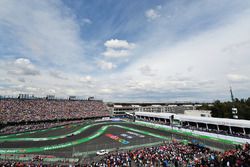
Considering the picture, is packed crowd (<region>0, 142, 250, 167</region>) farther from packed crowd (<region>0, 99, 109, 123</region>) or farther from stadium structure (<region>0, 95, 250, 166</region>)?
packed crowd (<region>0, 99, 109, 123</region>)

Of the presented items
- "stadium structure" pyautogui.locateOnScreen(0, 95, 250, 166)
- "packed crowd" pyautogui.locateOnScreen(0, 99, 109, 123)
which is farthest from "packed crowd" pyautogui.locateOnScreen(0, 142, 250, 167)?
"packed crowd" pyautogui.locateOnScreen(0, 99, 109, 123)

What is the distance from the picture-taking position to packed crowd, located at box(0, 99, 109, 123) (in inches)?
2034

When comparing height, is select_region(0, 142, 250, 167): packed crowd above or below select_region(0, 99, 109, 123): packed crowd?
below

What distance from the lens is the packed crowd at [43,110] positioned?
51.7 m

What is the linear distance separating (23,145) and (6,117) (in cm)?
2287

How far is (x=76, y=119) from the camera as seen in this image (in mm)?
67688

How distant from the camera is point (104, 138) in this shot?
39.2 m

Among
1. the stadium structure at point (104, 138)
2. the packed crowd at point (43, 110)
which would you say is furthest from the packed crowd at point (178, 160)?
the packed crowd at point (43, 110)

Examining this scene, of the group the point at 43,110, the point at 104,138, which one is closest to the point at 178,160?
the point at 104,138

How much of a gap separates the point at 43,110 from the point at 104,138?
36468mm

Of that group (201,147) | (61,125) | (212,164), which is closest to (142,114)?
(61,125)

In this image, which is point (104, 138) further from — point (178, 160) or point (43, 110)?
point (43, 110)

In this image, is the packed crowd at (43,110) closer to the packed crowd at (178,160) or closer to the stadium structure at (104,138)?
the stadium structure at (104,138)

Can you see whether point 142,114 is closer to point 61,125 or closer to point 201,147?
point 61,125
